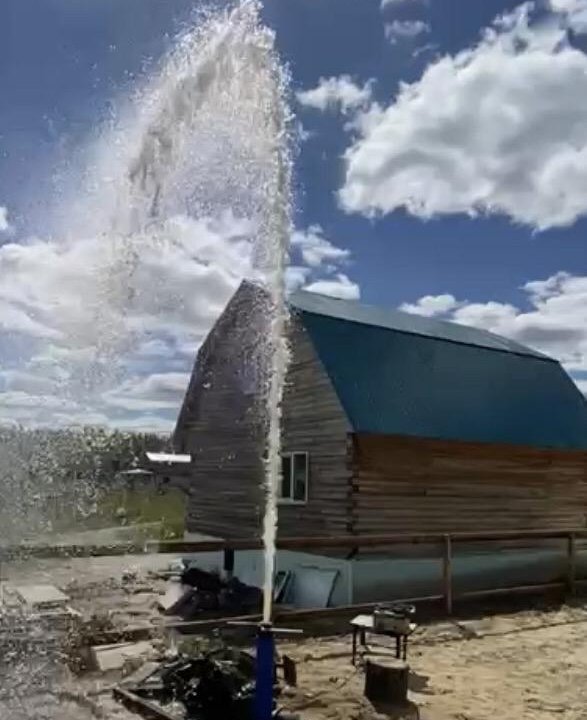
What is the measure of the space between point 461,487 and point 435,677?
291 inches

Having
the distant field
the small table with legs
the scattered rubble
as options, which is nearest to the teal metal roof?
the scattered rubble

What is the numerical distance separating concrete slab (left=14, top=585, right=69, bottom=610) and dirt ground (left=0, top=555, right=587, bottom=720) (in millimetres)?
151

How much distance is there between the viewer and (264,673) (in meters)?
4.52

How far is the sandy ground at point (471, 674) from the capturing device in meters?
5.92

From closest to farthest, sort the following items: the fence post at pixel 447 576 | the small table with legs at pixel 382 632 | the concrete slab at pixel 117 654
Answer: the concrete slab at pixel 117 654, the small table with legs at pixel 382 632, the fence post at pixel 447 576

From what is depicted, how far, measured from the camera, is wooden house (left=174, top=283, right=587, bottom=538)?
13289mm

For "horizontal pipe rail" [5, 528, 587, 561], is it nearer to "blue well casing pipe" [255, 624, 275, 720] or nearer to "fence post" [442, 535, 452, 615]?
"fence post" [442, 535, 452, 615]

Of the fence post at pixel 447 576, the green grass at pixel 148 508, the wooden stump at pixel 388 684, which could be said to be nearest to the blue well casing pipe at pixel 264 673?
the wooden stump at pixel 388 684

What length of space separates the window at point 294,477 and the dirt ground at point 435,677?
14.2ft

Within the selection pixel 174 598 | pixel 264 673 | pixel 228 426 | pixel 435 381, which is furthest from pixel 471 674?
pixel 228 426

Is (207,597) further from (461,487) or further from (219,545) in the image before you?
(461,487)

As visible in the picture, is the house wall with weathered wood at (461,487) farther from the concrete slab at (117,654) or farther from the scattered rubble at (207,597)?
the concrete slab at (117,654)

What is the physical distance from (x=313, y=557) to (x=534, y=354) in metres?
7.67

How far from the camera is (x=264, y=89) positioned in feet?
26.1
